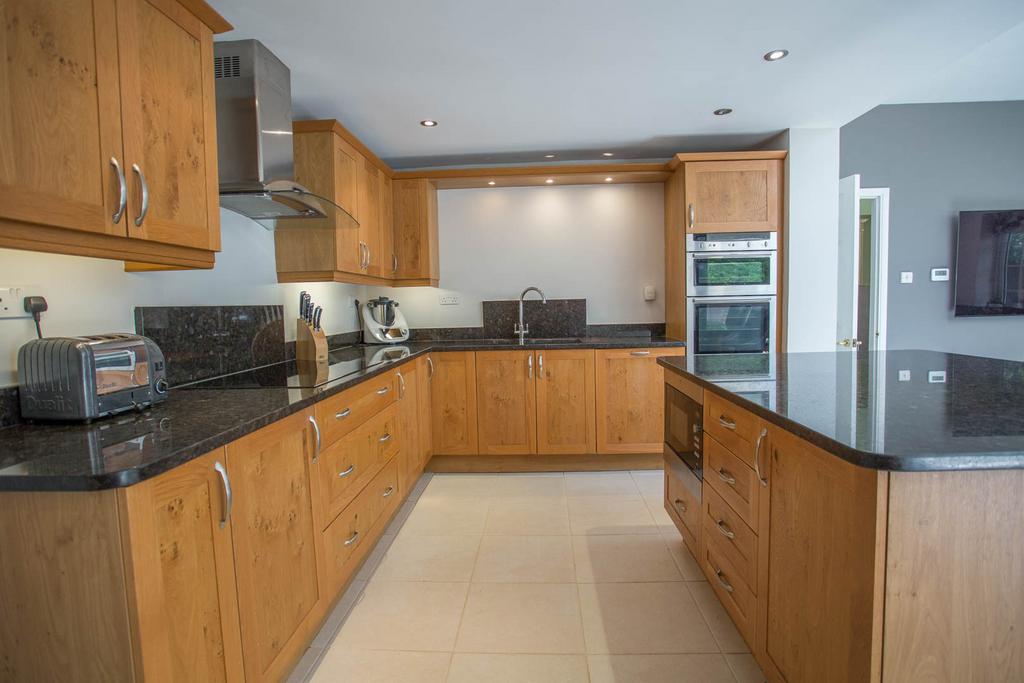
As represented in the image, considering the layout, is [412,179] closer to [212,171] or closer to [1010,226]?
[212,171]

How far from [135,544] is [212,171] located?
1180 mm

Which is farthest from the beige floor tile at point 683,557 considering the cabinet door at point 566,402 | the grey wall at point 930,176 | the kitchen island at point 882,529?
the grey wall at point 930,176

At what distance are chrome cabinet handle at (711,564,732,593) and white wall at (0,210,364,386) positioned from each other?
2.20 metres

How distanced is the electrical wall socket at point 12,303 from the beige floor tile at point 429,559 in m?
1.53

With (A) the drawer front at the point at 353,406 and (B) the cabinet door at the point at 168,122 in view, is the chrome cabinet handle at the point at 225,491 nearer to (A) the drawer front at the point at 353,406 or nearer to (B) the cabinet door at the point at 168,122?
(A) the drawer front at the point at 353,406

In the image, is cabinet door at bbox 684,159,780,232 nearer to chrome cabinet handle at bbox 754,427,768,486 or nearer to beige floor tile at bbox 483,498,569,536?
beige floor tile at bbox 483,498,569,536

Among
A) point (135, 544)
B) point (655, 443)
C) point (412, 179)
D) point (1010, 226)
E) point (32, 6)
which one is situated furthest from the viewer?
point (1010, 226)

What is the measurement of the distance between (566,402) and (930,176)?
139 inches

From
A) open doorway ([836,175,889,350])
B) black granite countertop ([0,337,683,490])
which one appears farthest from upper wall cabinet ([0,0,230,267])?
open doorway ([836,175,889,350])

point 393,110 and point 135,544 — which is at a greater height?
point 393,110

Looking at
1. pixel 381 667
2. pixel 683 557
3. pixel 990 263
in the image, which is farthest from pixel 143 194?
pixel 990 263

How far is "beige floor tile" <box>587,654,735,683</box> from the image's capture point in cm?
145

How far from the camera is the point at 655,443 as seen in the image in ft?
10.8

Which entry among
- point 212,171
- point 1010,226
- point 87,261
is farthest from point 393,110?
point 1010,226
